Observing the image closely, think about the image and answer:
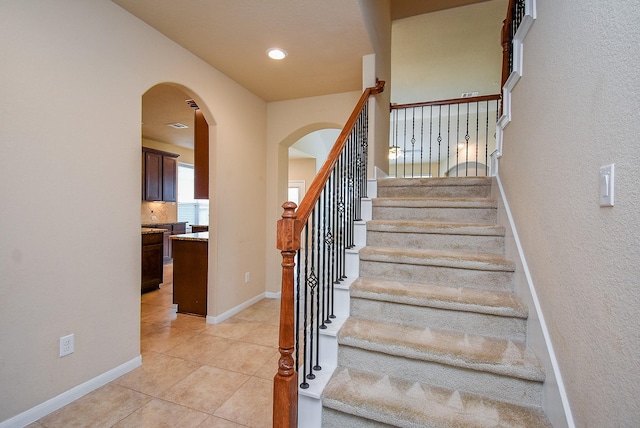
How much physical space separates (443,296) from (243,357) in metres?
1.67

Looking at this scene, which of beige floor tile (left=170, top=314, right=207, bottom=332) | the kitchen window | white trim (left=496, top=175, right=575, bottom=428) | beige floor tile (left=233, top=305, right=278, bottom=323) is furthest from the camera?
the kitchen window

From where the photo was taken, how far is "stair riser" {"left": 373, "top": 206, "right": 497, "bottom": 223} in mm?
2336

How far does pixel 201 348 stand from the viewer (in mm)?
2613

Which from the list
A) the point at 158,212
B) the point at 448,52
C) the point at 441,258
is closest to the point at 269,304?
the point at 441,258

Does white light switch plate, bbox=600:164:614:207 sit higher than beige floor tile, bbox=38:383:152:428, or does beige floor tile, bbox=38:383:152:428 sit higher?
white light switch plate, bbox=600:164:614:207

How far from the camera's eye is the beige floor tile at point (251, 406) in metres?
1.74

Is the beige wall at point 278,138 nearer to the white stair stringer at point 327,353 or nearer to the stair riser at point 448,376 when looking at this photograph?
the white stair stringer at point 327,353

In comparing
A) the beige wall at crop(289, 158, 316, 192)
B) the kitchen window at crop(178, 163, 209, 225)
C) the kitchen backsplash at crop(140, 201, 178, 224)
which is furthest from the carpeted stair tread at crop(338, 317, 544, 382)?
the beige wall at crop(289, 158, 316, 192)

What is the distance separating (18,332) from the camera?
1644mm

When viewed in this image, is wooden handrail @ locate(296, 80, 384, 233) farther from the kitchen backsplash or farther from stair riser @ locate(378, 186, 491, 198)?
the kitchen backsplash

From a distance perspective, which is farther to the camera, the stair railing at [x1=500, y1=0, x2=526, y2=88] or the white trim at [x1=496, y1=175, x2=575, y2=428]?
the stair railing at [x1=500, y1=0, x2=526, y2=88]

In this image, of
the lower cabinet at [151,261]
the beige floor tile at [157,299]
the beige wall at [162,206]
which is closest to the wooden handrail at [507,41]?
the beige floor tile at [157,299]

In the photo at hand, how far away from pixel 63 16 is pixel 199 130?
1799mm

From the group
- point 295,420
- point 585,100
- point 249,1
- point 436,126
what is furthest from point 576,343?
point 436,126
